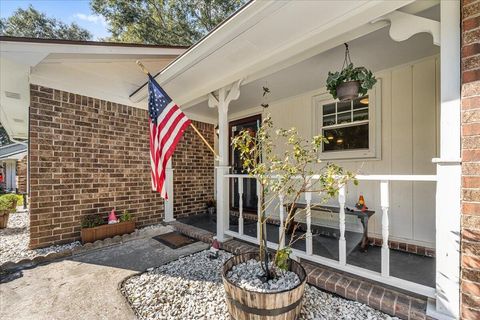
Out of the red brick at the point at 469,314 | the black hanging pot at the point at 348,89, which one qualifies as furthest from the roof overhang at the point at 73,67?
the red brick at the point at 469,314

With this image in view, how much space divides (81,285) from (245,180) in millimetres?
3546

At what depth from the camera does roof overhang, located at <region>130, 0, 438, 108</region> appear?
6.37 ft

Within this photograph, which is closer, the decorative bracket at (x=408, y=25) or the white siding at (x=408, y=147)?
the decorative bracket at (x=408, y=25)

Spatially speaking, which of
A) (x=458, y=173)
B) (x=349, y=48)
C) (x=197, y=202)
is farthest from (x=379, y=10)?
(x=197, y=202)

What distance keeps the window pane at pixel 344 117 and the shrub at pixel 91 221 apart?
4.46 meters

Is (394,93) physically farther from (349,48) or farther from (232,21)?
(232,21)

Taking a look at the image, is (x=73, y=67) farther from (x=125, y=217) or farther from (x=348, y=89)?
(x=348, y=89)

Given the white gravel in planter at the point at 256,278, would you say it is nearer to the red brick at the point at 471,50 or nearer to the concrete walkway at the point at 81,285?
the concrete walkway at the point at 81,285

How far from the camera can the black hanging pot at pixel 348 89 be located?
8.06 feet

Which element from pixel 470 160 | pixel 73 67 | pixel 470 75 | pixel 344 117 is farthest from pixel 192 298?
pixel 73 67

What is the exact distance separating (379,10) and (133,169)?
4.50 metres

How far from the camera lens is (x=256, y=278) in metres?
1.98

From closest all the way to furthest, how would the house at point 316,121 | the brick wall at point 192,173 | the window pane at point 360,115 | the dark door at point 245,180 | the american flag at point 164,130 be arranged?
the house at point 316,121 < the american flag at point 164,130 < the window pane at point 360,115 < the dark door at point 245,180 < the brick wall at point 192,173

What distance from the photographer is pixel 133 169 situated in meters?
4.59
